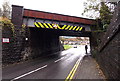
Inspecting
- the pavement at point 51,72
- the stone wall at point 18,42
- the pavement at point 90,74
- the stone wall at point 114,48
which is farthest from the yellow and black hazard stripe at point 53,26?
the stone wall at point 114,48

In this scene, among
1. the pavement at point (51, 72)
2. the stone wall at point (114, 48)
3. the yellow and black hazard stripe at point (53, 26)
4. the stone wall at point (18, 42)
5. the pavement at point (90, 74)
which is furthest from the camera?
the yellow and black hazard stripe at point (53, 26)

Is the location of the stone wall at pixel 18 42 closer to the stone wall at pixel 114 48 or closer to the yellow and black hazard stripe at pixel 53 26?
the yellow and black hazard stripe at pixel 53 26

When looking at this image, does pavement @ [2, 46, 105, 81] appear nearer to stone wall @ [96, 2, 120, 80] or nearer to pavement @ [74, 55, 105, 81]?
pavement @ [74, 55, 105, 81]

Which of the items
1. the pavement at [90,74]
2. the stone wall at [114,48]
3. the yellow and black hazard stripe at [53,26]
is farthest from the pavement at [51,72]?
the yellow and black hazard stripe at [53,26]

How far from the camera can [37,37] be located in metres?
18.2

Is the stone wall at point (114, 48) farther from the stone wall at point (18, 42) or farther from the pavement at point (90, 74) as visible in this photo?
the stone wall at point (18, 42)

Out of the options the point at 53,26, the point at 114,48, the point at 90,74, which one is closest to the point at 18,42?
the point at 53,26

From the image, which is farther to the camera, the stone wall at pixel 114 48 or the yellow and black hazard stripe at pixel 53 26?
the yellow and black hazard stripe at pixel 53 26

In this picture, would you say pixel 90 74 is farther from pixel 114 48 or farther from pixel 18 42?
pixel 18 42

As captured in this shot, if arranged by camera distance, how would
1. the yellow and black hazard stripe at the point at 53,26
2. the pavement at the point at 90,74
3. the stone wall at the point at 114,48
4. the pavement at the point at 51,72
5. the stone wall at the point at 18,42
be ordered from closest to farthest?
the stone wall at the point at 114,48 → the pavement at the point at 90,74 → the pavement at the point at 51,72 → the stone wall at the point at 18,42 → the yellow and black hazard stripe at the point at 53,26

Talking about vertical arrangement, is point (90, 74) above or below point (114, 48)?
below

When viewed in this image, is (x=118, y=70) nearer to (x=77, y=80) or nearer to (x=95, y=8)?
(x=77, y=80)

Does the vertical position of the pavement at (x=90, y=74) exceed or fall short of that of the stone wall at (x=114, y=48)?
it falls short

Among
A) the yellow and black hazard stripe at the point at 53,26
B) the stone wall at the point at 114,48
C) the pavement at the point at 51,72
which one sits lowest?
the pavement at the point at 51,72
